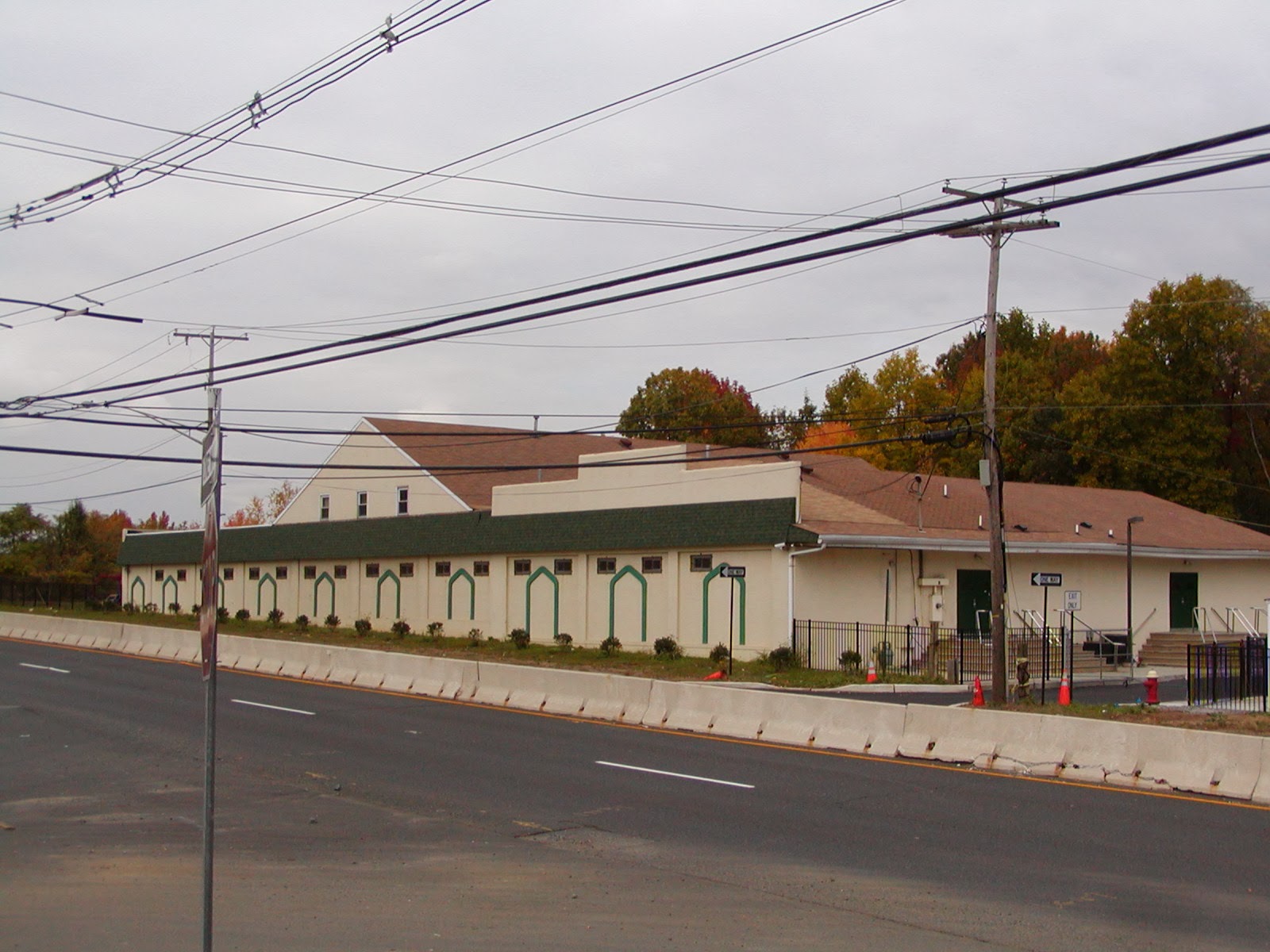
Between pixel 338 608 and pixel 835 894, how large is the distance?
1680 inches

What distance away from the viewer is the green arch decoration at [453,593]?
1726 inches

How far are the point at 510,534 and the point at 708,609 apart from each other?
9025mm

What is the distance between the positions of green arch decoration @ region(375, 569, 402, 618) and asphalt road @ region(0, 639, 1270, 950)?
1112 inches

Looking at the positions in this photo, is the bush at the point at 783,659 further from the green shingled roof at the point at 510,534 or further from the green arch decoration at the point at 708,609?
the green shingled roof at the point at 510,534

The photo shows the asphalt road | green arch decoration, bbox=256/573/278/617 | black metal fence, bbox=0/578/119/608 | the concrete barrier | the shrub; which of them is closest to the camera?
the asphalt road

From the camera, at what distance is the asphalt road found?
8664mm

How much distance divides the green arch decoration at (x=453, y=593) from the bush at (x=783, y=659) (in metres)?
14.6

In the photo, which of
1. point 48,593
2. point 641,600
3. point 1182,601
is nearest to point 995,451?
point 641,600

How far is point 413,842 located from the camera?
1159cm

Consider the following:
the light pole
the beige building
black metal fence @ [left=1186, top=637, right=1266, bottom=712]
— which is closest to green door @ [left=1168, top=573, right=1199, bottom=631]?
the beige building

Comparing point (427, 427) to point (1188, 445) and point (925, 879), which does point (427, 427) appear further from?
point (925, 879)

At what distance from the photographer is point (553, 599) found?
40.6 metres

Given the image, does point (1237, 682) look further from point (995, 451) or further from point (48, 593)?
point (48, 593)

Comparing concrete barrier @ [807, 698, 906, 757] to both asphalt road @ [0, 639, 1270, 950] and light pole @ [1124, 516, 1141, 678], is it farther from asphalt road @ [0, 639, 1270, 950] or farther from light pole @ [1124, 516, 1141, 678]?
light pole @ [1124, 516, 1141, 678]
